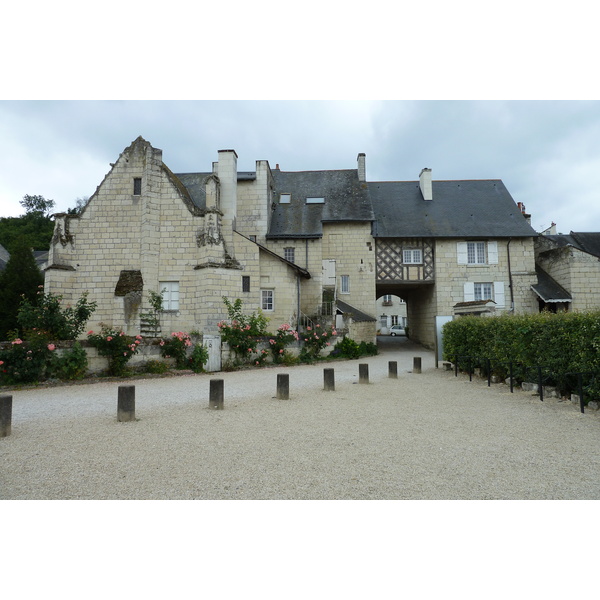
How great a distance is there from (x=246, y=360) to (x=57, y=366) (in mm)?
5079

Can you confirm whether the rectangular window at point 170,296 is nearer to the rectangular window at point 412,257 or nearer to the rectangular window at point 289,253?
the rectangular window at point 289,253

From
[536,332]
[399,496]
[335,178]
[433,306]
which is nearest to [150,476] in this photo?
[399,496]

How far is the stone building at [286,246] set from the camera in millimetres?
14141

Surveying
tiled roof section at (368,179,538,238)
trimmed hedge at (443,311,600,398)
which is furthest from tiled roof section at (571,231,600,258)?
trimmed hedge at (443,311,600,398)

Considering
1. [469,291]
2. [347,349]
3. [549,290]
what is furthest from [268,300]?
[549,290]

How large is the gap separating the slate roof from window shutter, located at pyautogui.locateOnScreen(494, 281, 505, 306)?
12.2 feet

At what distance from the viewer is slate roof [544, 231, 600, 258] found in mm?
21078

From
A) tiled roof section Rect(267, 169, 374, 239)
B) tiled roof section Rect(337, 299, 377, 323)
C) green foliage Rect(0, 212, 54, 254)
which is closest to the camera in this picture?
tiled roof section Rect(337, 299, 377, 323)

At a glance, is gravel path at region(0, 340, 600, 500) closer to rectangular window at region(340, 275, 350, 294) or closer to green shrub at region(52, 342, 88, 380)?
green shrub at region(52, 342, 88, 380)

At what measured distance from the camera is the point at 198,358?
11570 millimetres

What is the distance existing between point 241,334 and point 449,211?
1427 centimetres

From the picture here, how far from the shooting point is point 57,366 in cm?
943

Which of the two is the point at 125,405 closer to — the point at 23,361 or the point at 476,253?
the point at 23,361

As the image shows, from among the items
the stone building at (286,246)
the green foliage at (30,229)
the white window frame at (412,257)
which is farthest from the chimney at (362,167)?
the green foliage at (30,229)
